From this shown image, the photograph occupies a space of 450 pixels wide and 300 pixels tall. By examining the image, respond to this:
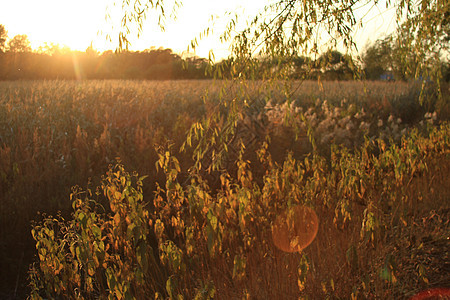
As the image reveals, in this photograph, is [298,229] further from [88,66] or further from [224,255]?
[88,66]

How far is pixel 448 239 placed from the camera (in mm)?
3682

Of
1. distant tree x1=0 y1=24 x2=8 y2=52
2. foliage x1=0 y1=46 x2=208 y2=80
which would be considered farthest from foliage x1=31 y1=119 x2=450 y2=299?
distant tree x1=0 y1=24 x2=8 y2=52

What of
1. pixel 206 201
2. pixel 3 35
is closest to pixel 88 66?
pixel 3 35

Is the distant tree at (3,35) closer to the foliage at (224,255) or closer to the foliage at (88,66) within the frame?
the foliage at (88,66)

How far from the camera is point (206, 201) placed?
3.29m

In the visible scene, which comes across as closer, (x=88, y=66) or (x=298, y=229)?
(x=298, y=229)

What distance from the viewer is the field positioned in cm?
287

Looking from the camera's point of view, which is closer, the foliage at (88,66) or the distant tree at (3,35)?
the foliage at (88,66)

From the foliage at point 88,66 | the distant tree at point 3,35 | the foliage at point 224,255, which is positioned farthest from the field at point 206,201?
the distant tree at point 3,35

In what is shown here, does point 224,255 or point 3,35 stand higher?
point 3,35

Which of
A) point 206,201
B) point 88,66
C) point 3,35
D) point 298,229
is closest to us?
point 206,201

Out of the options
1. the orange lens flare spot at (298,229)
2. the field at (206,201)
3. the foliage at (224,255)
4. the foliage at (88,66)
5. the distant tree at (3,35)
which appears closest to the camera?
the foliage at (224,255)

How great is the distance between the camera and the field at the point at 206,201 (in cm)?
287

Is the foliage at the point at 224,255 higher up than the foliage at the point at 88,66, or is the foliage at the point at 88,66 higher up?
the foliage at the point at 88,66
